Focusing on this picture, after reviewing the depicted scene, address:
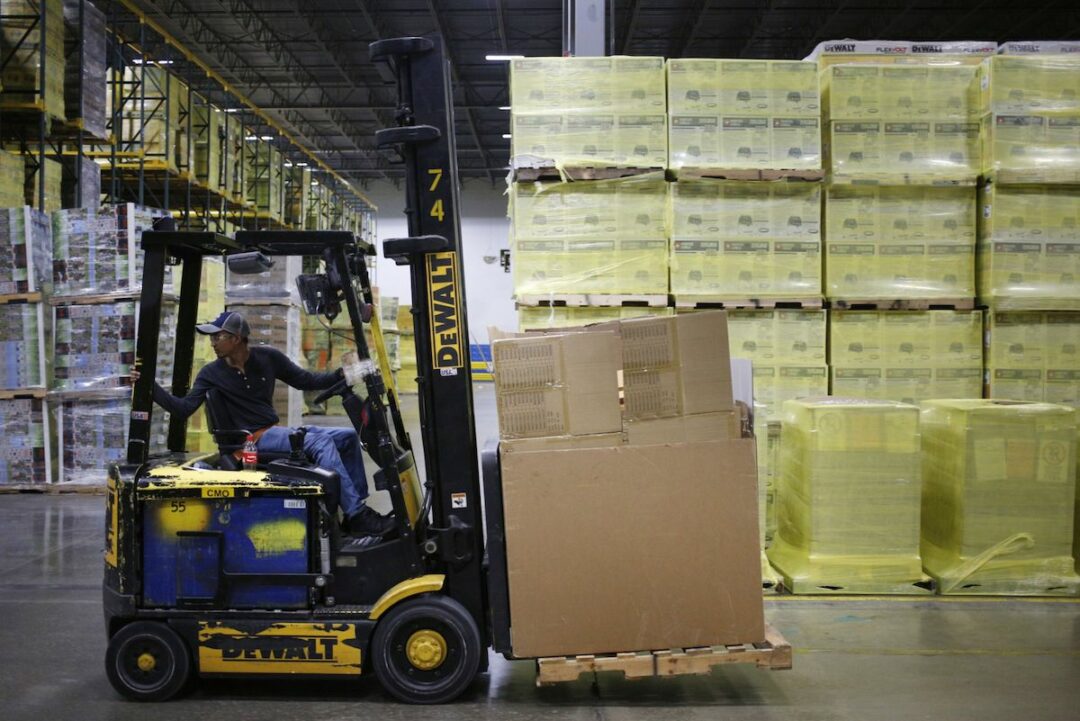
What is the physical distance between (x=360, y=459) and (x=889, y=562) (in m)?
3.76

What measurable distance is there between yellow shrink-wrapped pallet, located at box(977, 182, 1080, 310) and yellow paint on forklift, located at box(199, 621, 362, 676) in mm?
5530

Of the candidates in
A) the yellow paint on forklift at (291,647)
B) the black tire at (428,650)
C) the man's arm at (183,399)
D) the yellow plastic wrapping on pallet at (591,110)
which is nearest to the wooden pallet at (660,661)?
the black tire at (428,650)

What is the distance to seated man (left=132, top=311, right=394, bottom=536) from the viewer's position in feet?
14.3

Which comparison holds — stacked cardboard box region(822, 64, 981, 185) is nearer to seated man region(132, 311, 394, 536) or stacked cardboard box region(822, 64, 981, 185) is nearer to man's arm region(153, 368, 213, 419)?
seated man region(132, 311, 394, 536)

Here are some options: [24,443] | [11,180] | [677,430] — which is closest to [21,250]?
[11,180]

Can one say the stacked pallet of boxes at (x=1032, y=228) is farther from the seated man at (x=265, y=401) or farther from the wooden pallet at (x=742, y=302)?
the seated man at (x=265, y=401)

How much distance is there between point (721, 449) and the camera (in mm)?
4145

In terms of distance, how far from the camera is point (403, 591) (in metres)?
4.14

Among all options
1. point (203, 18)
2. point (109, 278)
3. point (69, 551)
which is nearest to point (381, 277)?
point (203, 18)

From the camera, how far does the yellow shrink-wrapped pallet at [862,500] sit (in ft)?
20.6

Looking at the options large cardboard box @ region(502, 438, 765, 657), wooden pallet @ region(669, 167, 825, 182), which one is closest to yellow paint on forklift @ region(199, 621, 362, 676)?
large cardboard box @ region(502, 438, 765, 657)

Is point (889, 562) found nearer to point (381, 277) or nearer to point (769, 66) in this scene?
point (769, 66)

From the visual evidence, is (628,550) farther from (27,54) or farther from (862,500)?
(27,54)

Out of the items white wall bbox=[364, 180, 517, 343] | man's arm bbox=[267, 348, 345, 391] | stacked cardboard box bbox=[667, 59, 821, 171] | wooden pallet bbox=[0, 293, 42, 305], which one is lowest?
man's arm bbox=[267, 348, 345, 391]
